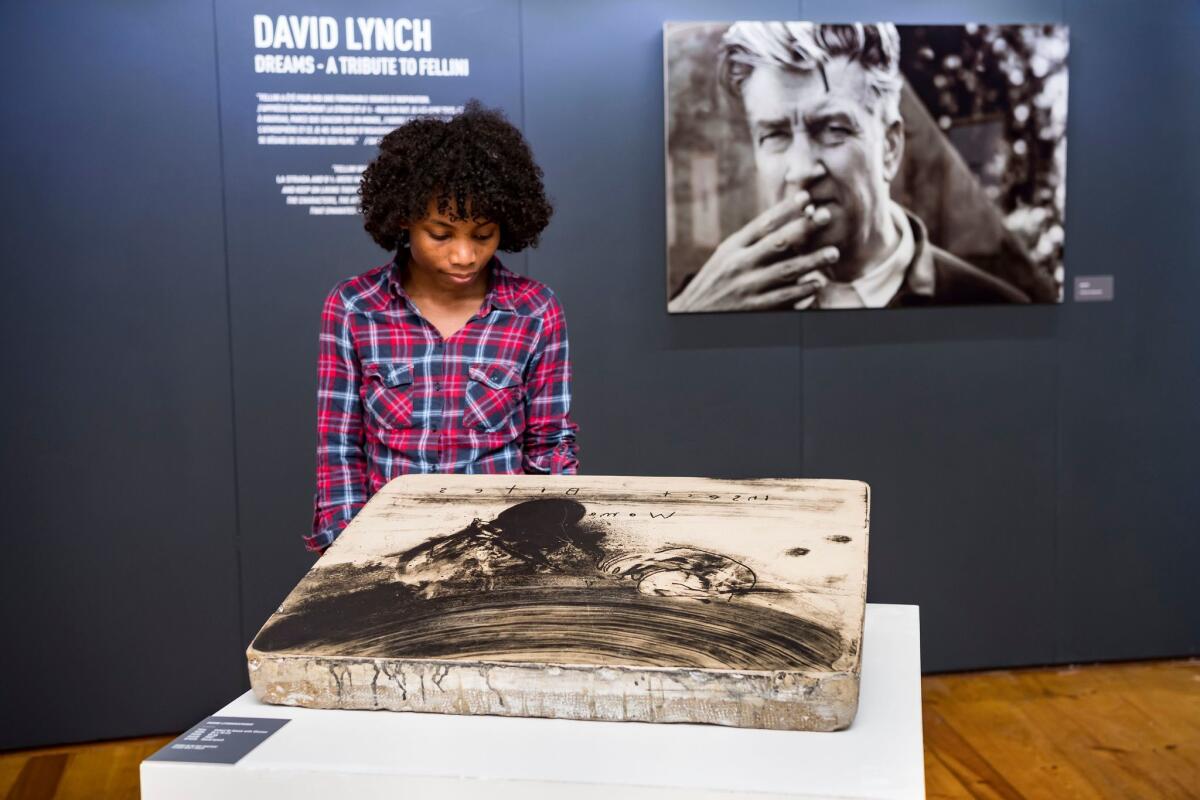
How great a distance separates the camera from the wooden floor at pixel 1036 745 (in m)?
2.93

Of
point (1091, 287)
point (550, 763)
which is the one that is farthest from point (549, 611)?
point (1091, 287)

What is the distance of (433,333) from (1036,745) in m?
2.31

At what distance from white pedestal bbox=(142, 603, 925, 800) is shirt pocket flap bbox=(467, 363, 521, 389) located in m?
0.82

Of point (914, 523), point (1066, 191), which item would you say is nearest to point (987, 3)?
point (1066, 191)

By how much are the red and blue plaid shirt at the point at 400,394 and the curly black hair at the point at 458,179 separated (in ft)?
0.35

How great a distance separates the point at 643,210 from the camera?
3535 millimetres

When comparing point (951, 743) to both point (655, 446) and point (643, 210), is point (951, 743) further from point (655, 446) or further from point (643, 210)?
point (643, 210)

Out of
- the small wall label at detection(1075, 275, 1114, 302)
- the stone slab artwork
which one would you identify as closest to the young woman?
the stone slab artwork

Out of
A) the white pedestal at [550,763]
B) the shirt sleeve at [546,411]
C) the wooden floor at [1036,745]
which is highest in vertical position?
the shirt sleeve at [546,411]

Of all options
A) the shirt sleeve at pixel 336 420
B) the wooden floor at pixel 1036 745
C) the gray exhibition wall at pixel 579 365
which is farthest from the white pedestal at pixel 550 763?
the gray exhibition wall at pixel 579 365

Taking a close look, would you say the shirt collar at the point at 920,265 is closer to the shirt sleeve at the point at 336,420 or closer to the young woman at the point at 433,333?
the young woman at the point at 433,333

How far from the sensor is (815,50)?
350 centimetres

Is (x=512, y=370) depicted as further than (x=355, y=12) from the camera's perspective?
No

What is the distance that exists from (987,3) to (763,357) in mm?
1347
